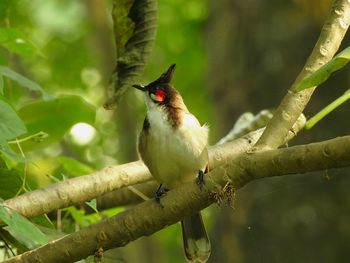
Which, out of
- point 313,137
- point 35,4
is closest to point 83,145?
point 35,4

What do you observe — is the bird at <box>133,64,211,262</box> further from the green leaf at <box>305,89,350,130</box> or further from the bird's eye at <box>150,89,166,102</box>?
the green leaf at <box>305,89,350,130</box>

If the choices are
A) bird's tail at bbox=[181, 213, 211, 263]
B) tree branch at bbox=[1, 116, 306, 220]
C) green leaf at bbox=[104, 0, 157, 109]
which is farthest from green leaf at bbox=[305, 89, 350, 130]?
bird's tail at bbox=[181, 213, 211, 263]

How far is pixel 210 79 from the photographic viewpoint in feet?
23.7

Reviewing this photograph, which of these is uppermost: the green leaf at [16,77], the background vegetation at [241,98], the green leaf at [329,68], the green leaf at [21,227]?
the background vegetation at [241,98]

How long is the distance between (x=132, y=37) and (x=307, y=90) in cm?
79

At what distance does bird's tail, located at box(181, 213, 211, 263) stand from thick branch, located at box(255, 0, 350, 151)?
1158 mm

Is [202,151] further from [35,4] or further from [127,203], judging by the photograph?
[35,4]

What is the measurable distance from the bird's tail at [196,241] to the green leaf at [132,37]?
79 centimetres

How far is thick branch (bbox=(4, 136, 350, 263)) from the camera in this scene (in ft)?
6.53

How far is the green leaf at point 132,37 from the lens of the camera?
2893mm

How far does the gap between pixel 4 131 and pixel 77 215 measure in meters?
0.98

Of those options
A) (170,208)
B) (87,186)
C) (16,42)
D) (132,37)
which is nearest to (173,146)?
(132,37)

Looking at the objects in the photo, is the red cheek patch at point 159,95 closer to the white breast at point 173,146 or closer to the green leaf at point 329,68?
the white breast at point 173,146

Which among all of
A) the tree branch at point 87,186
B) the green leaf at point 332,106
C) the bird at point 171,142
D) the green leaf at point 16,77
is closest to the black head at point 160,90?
the bird at point 171,142
